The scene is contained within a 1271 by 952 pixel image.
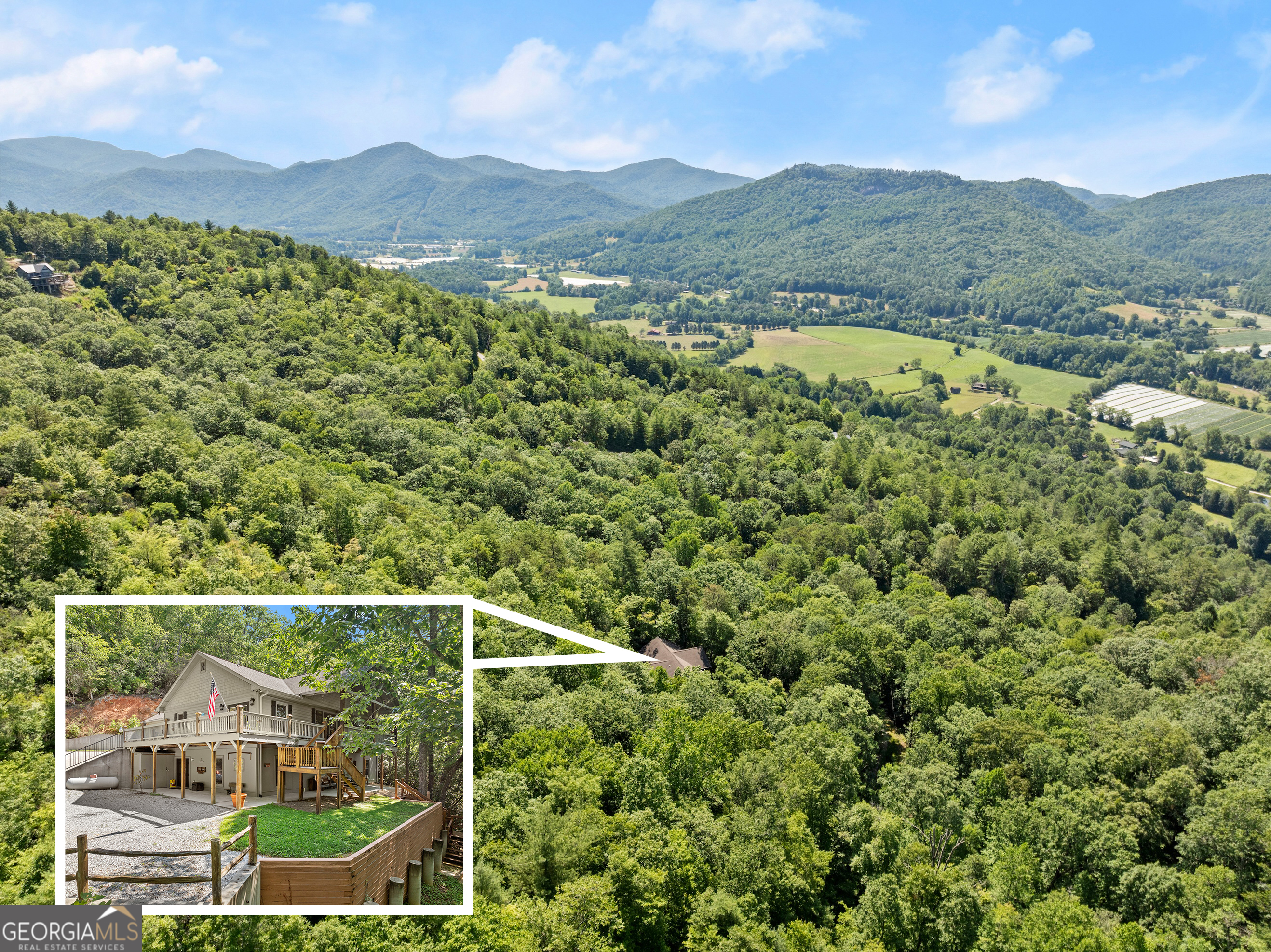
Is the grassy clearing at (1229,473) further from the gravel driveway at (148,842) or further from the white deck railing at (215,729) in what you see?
the gravel driveway at (148,842)

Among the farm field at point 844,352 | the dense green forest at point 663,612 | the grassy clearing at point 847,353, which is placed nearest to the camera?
the dense green forest at point 663,612

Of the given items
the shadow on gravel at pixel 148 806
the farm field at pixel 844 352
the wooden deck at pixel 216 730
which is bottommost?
the shadow on gravel at pixel 148 806

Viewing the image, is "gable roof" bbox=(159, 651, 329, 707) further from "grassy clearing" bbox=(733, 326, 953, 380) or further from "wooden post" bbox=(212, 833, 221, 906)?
"grassy clearing" bbox=(733, 326, 953, 380)

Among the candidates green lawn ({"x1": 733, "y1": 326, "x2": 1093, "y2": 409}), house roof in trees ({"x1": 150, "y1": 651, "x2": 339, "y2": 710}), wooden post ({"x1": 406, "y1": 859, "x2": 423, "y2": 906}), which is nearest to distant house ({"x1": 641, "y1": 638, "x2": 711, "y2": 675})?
wooden post ({"x1": 406, "y1": 859, "x2": 423, "y2": 906})

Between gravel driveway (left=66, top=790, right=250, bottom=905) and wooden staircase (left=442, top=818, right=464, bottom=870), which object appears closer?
gravel driveway (left=66, top=790, right=250, bottom=905)

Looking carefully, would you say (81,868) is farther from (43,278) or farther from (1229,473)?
(1229,473)

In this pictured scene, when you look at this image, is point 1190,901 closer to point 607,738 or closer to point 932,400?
point 607,738

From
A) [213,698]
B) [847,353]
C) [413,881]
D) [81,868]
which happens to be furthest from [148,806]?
[847,353]

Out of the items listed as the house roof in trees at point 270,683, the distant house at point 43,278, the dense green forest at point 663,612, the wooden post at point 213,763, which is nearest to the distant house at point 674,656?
the dense green forest at point 663,612
